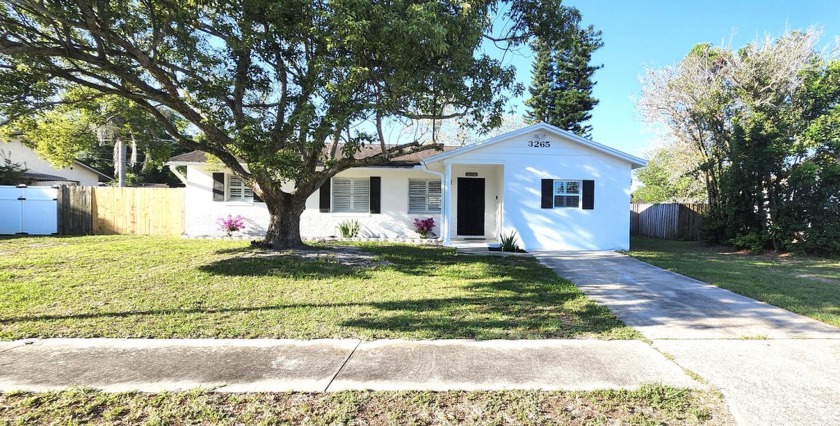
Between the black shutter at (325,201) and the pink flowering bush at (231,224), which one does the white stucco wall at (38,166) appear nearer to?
the pink flowering bush at (231,224)

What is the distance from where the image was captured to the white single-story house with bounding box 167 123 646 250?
1288cm

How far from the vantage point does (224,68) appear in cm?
910

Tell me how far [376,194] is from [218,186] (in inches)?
218

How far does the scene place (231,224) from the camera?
47.8 ft

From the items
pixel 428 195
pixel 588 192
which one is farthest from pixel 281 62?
pixel 588 192

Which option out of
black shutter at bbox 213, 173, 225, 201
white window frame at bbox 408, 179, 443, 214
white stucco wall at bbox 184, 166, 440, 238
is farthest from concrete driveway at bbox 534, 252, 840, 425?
black shutter at bbox 213, 173, 225, 201

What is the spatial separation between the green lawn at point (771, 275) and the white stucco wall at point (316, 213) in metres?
7.47

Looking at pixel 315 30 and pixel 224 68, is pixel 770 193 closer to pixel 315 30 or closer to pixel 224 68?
pixel 315 30

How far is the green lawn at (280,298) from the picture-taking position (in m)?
4.83

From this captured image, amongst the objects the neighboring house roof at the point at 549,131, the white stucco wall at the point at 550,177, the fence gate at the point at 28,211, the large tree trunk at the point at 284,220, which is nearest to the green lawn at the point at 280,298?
the large tree trunk at the point at 284,220

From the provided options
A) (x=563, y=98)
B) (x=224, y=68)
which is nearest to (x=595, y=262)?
(x=224, y=68)

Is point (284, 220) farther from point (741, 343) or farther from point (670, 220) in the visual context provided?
point (670, 220)

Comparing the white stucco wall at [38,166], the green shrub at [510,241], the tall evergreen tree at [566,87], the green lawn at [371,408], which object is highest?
the tall evergreen tree at [566,87]

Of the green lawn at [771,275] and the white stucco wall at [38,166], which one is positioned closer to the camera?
the green lawn at [771,275]
